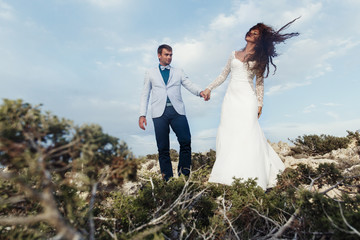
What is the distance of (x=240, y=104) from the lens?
4.82m

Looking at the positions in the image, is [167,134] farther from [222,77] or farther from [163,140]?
[222,77]

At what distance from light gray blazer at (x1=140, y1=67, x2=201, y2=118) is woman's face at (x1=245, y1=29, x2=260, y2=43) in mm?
1469

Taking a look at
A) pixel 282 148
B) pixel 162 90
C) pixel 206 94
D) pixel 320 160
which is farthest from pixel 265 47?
pixel 282 148

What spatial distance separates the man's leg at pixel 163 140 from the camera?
550cm

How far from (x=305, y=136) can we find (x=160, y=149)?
704 centimetres

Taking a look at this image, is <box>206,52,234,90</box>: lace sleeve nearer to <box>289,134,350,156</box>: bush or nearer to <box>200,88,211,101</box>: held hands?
<box>200,88,211,101</box>: held hands

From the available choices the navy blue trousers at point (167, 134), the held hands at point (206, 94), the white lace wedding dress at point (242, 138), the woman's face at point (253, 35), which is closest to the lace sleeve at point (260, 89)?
the white lace wedding dress at point (242, 138)

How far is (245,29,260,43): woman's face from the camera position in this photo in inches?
203

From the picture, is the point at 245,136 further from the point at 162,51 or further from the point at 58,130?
the point at 58,130

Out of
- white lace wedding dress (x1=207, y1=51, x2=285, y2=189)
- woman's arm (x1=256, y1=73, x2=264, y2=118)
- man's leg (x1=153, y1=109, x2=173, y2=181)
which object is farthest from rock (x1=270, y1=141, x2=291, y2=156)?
man's leg (x1=153, y1=109, x2=173, y2=181)

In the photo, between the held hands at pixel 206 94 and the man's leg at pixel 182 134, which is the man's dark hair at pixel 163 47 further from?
the man's leg at pixel 182 134

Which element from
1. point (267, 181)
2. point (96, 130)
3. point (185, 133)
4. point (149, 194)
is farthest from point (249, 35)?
point (96, 130)

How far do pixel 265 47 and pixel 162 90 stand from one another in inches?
88.6

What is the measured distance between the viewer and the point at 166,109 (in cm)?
554
